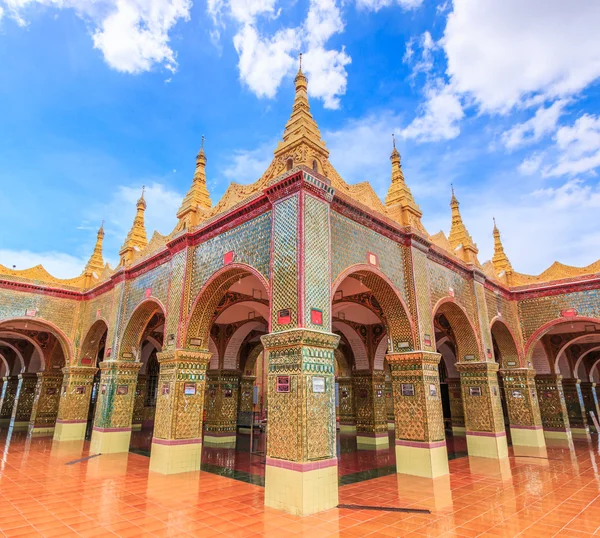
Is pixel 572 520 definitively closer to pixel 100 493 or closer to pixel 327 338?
pixel 327 338

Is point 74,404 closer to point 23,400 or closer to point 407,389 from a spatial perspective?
point 23,400

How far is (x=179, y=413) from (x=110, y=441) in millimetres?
3511

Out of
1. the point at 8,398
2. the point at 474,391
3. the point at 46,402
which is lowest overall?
the point at 46,402

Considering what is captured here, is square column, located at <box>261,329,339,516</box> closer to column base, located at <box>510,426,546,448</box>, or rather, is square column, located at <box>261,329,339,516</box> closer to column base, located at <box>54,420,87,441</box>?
column base, located at <box>510,426,546,448</box>

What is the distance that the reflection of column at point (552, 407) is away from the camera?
44.0ft

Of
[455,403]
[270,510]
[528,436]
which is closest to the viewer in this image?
[270,510]

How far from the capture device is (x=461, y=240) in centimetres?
1167

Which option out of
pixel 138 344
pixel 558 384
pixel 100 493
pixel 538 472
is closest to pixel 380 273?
pixel 538 472

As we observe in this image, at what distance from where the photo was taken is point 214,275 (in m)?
8.03

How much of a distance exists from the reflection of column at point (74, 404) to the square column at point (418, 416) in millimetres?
10214

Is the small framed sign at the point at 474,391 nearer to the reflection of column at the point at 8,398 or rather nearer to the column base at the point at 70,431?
the column base at the point at 70,431

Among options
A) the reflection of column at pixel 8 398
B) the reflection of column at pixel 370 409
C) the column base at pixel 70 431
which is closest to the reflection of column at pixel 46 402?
the column base at pixel 70 431

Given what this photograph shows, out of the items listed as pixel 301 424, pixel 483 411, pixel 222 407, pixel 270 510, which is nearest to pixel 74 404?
pixel 222 407

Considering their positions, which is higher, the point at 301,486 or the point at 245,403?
the point at 245,403
